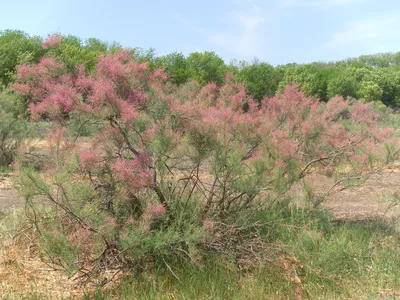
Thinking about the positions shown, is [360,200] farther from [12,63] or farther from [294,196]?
[12,63]

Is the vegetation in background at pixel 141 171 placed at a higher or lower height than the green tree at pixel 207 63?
lower

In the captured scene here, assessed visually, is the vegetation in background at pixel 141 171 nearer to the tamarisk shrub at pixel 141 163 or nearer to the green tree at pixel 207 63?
the tamarisk shrub at pixel 141 163

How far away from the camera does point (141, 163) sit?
4535mm

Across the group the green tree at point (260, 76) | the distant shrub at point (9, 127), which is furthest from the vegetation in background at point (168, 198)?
the green tree at point (260, 76)

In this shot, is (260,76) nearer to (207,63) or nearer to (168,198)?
(207,63)

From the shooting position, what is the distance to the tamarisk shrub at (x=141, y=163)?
4.31 metres

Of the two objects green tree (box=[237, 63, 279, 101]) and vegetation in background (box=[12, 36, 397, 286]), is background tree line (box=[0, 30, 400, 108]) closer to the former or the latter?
green tree (box=[237, 63, 279, 101])

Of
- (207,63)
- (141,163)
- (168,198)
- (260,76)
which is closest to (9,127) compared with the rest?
(168,198)

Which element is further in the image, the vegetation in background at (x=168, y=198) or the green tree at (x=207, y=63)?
the green tree at (x=207, y=63)

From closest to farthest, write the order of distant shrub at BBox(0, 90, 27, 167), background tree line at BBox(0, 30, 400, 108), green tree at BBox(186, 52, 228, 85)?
distant shrub at BBox(0, 90, 27, 167) < background tree line at BBox(0, 30, 400, 108) < green tree at BBox(186, 52, 228, 85)

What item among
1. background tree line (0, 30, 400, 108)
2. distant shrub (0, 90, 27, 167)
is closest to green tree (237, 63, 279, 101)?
background tree line (0, 30, 400, 108)

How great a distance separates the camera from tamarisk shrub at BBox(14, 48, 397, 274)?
4312 millimetres

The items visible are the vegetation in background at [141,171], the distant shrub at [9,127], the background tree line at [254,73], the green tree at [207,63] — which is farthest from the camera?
the green tree at [207,63]

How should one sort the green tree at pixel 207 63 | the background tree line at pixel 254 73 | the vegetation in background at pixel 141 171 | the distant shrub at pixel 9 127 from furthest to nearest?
the green tree at pixel 207 63, the background tree line at pixel 254 73, the distant shrub at pixel 9 127, the vegetation in background at pixel 141 171
